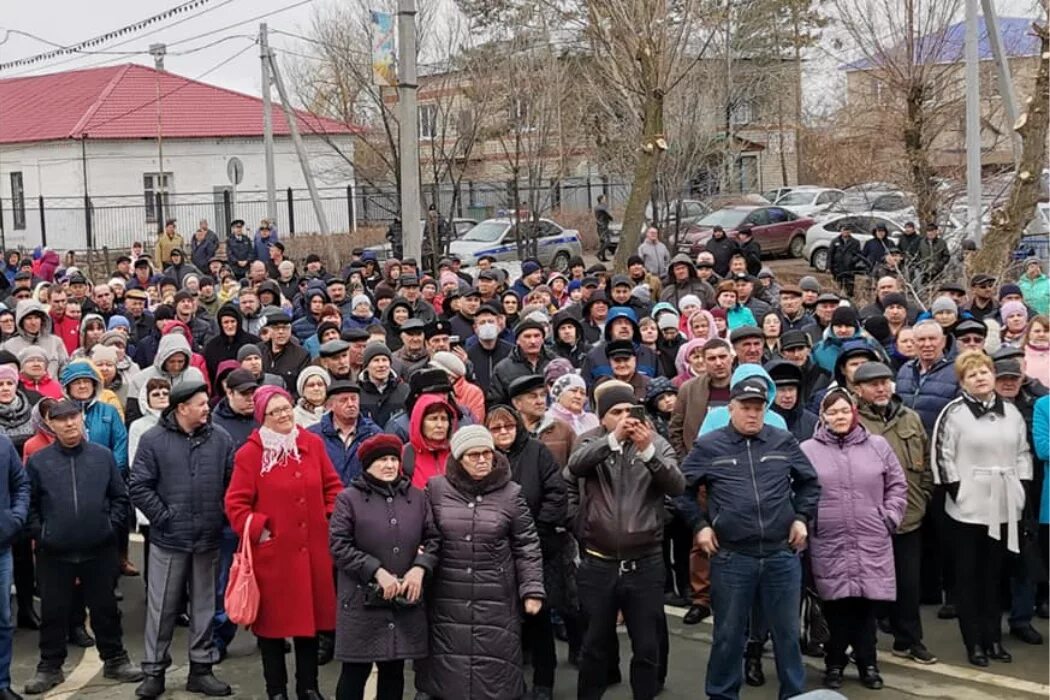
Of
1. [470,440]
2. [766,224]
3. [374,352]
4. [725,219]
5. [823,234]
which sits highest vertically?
[725,219]

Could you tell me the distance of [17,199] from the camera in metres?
42.4

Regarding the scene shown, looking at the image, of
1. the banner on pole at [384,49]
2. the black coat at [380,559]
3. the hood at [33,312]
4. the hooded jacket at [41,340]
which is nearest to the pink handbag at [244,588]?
the black coat at [380,559]

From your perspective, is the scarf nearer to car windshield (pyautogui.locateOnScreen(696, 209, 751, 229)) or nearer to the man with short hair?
the man with short hair

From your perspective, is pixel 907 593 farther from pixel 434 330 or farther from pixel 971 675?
pixel 434 330

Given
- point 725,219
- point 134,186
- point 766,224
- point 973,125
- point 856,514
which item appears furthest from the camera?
point 134,186

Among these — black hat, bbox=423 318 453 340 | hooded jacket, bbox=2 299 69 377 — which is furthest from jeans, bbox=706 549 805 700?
hooded jacket, bbox=2 299 69 377

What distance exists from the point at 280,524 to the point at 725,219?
91.4 ft

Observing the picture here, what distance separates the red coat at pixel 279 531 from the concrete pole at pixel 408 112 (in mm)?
9716

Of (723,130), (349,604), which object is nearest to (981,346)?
(349,604)

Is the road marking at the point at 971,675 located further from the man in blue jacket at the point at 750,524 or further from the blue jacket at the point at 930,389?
the blue jacket at the point at 930,389

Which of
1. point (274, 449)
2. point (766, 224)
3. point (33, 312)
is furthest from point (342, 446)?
point (766, 224)

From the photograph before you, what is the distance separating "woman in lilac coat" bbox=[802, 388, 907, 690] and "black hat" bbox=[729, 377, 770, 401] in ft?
2.07

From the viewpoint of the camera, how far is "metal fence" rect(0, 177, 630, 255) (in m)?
36.7

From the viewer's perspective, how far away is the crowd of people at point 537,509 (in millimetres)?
6820
